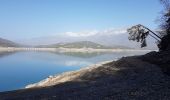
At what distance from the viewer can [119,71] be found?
100ft

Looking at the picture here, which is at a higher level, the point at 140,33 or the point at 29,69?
the point at 140,33

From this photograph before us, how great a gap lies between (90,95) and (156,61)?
15.7m

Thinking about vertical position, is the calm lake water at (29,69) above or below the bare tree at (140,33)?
below

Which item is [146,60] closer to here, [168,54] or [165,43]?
[168,54]

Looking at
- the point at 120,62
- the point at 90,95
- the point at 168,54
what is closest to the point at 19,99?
the point at 90,95

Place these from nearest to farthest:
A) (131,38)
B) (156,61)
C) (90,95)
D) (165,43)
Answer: (90,95) < (156,61) < (165,43) < (131,38)

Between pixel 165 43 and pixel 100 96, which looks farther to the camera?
pixel 165 43

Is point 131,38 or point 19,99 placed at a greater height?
point 131,38

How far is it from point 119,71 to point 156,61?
4.74m

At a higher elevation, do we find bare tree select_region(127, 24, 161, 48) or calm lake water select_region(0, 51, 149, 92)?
bare tree select_region(127, 24, 161, 48)

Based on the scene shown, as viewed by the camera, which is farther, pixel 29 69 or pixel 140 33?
pixel 29 69

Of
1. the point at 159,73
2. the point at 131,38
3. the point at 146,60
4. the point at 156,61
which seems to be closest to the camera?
the point at 159,73

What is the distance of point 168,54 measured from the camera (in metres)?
34.5

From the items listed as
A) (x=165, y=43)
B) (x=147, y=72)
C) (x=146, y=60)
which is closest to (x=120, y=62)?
(x=146, y=60)
